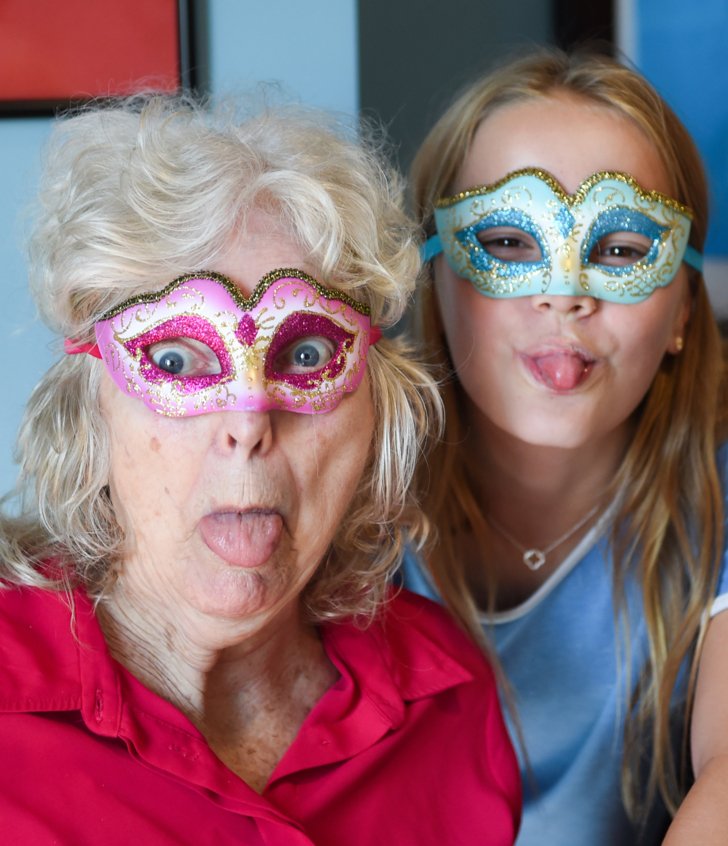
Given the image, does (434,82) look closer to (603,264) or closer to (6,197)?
(603,264)

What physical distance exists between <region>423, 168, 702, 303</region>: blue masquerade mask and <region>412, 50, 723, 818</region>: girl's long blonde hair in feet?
0.25

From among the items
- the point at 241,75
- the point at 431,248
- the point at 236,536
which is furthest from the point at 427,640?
the point at 241,75

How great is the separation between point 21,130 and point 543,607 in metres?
1.15

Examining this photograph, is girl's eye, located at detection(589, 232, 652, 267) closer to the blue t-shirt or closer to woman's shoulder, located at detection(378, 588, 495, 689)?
the blue t-shirt

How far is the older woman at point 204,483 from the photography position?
1368 mm

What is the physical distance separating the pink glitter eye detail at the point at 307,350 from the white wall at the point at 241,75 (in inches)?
26.2

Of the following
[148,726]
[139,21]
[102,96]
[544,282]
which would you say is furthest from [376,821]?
[139,21]

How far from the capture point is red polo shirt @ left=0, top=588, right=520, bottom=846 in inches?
51.6

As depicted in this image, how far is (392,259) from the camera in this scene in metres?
1.53

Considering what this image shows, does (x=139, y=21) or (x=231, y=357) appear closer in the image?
(x=231, y=357)

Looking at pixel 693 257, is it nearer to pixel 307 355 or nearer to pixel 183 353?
pixel 307 355

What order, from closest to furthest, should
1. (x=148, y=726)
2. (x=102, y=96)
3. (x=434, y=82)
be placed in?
1. (x=148, y=726)
2. (x=102, y=96)
3. (x=434, y=82)

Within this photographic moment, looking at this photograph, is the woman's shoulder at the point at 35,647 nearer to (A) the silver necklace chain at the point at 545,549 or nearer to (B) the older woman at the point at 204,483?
(B) the older woman at the point at 204,483

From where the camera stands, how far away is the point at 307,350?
1483 mm
